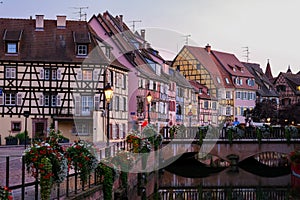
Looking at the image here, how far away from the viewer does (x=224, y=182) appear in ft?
114

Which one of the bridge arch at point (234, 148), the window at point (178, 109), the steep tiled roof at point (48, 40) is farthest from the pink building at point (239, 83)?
the bridge arch at point (234, 148)

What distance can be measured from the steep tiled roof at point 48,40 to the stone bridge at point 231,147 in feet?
33.3

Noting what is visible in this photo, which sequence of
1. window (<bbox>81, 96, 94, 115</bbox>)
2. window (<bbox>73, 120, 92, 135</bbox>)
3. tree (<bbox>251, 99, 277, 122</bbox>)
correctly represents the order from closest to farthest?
window (<bbox>73, 120, 92, 135</bbox>), window (<bbox>81, 96, 94, 115</bbox>), tree (<bbox>251, 99, 277, 122</bbox>)

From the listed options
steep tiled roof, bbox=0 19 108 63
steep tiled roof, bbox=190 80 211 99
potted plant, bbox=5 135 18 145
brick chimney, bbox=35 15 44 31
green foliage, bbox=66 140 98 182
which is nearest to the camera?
green foliage, bbox=66 140 98 182

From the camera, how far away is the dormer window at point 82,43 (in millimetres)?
48603

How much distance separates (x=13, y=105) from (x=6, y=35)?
5.72 m

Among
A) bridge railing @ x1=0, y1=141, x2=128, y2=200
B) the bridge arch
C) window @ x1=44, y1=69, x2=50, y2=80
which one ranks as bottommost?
the bridge arch

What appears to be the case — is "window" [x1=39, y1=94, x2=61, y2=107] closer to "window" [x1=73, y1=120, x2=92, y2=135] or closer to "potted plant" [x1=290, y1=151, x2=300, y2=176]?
"window" [x1=73, y1=120, x2=92, y2=135]

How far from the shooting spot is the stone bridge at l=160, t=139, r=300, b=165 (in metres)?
44.2

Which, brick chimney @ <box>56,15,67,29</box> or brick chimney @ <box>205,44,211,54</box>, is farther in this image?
brick chimney @ <box>205,44,211,54</box>

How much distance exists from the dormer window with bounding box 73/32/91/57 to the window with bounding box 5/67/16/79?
5.33 metres

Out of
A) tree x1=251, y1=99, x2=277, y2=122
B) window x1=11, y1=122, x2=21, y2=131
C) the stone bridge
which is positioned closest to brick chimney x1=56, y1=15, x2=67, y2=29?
window x1=11, y1=122, x2=21, y2=131

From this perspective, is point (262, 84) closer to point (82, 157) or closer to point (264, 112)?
point (264, 112)

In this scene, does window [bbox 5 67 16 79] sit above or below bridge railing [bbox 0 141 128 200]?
above
